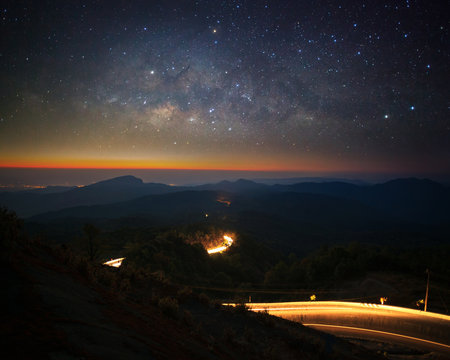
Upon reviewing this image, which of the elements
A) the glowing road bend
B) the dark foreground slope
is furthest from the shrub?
the glowing road bend

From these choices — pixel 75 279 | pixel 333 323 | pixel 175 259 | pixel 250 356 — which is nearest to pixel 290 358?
pixel 250 356

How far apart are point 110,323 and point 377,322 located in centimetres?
1745

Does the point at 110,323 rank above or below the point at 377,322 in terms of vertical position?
above

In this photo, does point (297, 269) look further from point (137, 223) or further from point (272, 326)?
point (137, 223)

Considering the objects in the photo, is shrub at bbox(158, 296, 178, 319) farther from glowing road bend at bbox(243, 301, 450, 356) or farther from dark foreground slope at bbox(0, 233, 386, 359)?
glowing road bend at bbox(243, 301, 450, 356)

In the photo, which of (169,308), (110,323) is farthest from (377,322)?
(110,323)

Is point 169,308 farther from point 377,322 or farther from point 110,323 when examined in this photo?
point 377,322

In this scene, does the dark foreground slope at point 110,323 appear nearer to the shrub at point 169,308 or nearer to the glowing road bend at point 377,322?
the shrub at point 169,308

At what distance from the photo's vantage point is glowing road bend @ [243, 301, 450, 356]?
12.4 metres

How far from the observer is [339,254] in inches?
1239

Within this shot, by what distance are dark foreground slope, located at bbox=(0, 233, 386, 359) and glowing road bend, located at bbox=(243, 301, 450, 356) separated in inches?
232

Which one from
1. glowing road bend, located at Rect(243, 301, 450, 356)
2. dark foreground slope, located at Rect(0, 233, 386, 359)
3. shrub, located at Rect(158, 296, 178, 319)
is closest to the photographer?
dark foreground slope, located at Rect(0, 233, 386, 359)

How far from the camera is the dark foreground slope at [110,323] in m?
2.77

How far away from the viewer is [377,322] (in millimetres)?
14586
